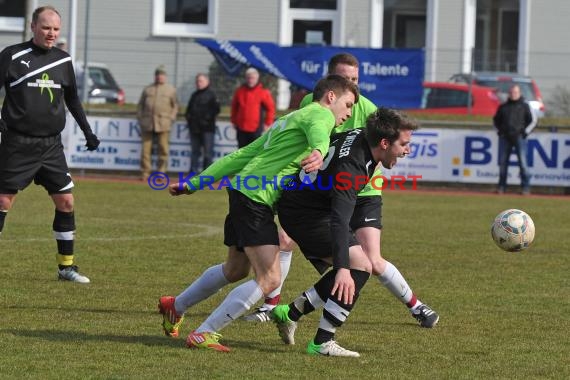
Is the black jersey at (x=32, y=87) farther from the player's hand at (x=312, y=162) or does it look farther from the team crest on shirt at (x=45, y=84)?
the player's hand at (x=312, y=162)

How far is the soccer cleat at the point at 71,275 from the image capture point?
10.3 metres

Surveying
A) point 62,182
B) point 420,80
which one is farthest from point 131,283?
point 420,80

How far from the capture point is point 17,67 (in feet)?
31.8

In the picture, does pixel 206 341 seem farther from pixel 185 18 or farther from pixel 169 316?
pixel 185 18

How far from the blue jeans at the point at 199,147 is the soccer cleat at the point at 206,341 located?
15271 mm

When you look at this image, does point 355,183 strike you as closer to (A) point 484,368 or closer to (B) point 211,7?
(A) point 484,368

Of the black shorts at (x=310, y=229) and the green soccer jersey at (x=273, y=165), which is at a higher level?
the green soccer jersey at (x=273, y=165)

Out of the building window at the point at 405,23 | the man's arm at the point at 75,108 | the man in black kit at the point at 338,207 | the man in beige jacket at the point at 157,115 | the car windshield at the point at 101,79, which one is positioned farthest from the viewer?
the building window at the point at 405,23

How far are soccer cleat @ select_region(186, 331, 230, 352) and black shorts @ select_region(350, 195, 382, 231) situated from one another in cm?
141

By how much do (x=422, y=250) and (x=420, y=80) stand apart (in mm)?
12485

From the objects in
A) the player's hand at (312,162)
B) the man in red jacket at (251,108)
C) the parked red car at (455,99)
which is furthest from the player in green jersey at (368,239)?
the parked red car at (455,99)

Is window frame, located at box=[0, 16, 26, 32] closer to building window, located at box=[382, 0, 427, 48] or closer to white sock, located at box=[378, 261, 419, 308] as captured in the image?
→ building window, located at box=[382, 0, 427, 48]

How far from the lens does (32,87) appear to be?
974 centimetres

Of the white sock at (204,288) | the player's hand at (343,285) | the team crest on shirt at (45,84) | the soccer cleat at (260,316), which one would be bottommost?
the soccer cleat at (260,316)
